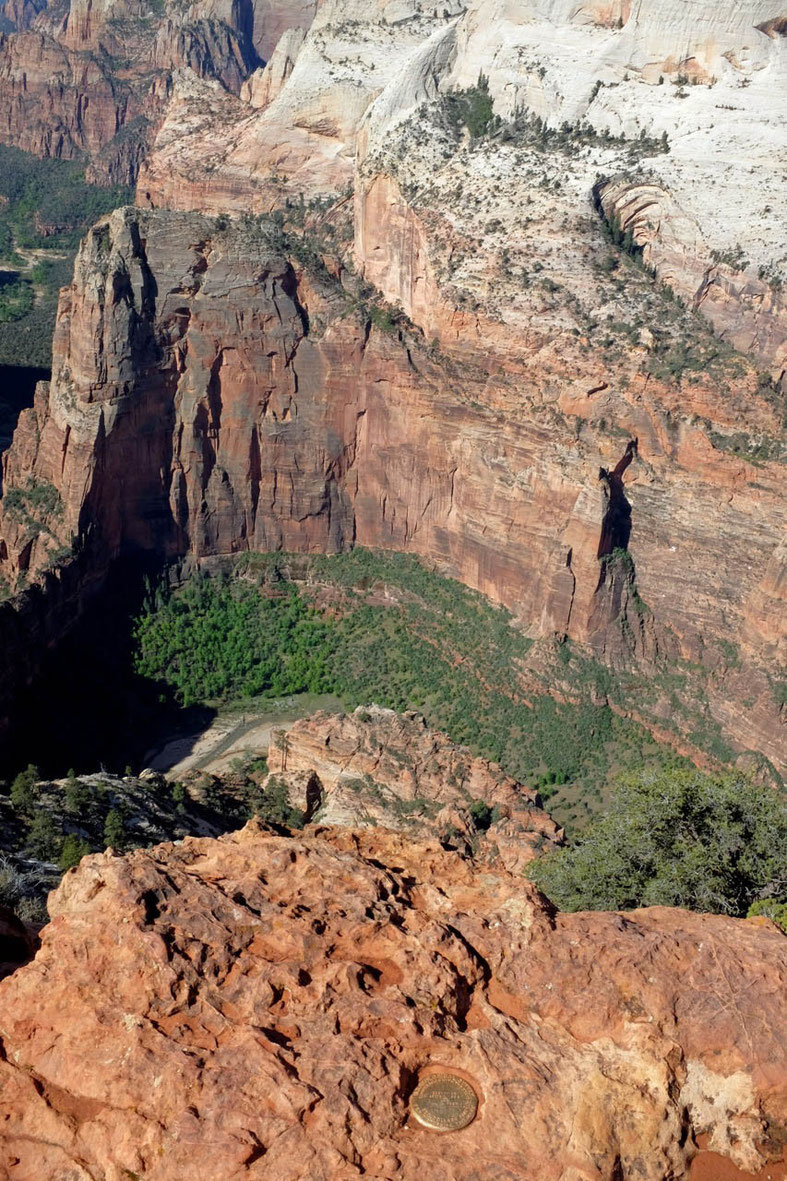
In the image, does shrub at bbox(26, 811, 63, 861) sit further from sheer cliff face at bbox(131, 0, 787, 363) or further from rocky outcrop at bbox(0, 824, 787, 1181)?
sheer cliff face at bbox(131, 0, 787, 363)

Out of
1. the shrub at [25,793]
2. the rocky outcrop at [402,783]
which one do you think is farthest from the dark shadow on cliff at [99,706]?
the rocky outcrop at [402,783]

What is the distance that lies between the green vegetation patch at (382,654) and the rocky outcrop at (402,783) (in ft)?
11.3

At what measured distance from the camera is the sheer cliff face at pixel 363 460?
144 ft

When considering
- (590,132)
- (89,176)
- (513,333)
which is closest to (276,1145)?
(513,333)

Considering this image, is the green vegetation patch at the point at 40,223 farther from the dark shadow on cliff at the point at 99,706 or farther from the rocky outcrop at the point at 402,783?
the rocky outcrop at the point at 402,783

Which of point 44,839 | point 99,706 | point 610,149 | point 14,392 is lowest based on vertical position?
point 99,706

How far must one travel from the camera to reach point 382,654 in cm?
5169

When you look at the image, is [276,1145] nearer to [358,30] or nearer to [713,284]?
[713,284]

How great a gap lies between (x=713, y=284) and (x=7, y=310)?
7820 centimetres

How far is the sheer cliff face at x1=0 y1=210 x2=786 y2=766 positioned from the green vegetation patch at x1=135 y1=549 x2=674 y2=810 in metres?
1.69

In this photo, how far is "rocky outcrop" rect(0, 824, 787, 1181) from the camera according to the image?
10172mm

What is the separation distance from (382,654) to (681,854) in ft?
98.8

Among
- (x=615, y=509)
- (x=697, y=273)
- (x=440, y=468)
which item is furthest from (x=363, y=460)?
(x=697, y=273)

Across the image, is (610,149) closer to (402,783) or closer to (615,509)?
(615,509)
